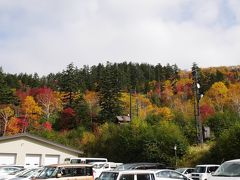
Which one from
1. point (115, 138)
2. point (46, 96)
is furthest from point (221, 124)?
point (46, 96)

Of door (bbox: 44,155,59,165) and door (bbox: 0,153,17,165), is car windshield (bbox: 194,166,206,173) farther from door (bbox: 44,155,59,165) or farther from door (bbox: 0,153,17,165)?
door (bbox: 0,153,17,165)

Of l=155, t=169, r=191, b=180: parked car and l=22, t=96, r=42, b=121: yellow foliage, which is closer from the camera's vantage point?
l=155, t=169, r=191, b=180: parked car

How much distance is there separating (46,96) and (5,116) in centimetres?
2347

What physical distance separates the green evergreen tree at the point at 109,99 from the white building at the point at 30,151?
29071 millimetres

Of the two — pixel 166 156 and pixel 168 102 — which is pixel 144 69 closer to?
pixel 168 102

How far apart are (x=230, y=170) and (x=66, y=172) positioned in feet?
29.1

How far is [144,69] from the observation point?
17375 centimetres

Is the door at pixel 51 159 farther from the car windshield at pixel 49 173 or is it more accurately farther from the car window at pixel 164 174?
the car window at pixel 164 174

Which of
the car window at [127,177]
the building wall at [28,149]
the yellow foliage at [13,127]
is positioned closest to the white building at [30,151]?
the building wall at [28,149]

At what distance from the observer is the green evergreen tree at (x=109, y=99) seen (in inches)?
2859

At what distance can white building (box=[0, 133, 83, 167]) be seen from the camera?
39.2 m

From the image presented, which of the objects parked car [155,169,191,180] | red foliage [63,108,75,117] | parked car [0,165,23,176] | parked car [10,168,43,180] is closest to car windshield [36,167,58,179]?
parked car [10,168,43,180]

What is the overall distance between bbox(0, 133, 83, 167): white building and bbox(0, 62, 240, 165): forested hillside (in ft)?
22.3

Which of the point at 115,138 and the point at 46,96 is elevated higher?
the point at 46,96
